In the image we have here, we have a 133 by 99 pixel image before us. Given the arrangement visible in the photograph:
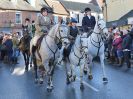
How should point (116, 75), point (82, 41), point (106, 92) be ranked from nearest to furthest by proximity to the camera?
point (106, 92) < point (82, 41) < point (116, 75)

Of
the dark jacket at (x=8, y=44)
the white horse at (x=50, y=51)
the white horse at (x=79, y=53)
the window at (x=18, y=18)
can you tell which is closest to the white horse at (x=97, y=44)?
the white horse at (x=79, y=53)

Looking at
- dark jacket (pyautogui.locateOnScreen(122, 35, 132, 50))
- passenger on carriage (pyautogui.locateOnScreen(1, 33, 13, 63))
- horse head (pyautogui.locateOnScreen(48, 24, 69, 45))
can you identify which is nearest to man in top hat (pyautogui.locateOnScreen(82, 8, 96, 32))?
horse head (pyautogui.locateOnScreen(48, 24, 69, 45))

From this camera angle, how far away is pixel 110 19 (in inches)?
2047

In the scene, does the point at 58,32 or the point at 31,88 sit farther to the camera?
the point at 31,88

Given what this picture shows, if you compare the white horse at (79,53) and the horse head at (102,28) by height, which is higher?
the horse head at (102,28)

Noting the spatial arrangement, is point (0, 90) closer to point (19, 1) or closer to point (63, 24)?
point (63, 24)

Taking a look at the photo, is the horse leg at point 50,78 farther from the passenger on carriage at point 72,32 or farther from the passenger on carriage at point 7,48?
the passenger on carriage at point 7,48

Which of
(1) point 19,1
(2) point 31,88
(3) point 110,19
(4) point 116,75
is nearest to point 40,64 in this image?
(2) point 31,88

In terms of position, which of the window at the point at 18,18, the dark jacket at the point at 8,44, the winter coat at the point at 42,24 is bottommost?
the dark jacket at the point at 8,44

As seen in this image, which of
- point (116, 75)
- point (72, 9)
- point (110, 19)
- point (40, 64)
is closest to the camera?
point (40, 64)

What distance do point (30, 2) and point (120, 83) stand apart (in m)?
60.8

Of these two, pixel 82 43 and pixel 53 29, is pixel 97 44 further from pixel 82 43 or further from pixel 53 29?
pixel 53 29

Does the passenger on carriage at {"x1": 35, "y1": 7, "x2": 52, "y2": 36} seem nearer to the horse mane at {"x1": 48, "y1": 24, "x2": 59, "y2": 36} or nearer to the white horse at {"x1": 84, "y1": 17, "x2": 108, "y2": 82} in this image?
the horse mane at {"x1": 48, "y1": 24, "x2": 59, "y2": 36}

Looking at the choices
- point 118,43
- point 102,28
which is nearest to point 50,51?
point 102,28
